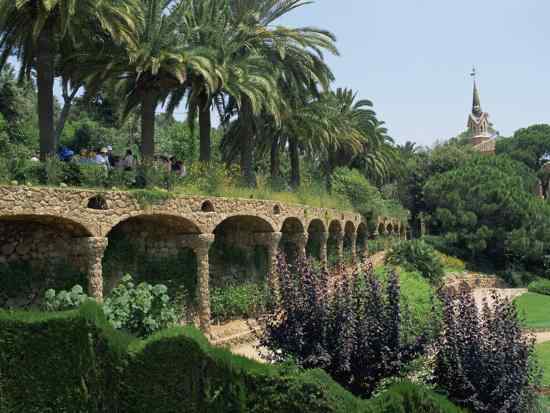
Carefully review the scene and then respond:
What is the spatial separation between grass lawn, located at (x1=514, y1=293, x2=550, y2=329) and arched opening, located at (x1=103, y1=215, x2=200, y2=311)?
11.8 meters

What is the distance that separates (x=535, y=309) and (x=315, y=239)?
36.1 feet

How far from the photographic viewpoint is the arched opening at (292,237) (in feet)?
76.7

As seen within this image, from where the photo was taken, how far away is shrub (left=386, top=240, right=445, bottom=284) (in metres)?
27.9

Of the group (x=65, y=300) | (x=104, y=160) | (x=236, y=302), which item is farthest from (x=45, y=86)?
(x=236, y=302)

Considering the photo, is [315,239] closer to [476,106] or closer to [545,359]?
[545,359]

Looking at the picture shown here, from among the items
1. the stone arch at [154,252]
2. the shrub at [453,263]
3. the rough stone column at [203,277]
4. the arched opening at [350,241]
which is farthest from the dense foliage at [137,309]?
the shrub at [453,263]

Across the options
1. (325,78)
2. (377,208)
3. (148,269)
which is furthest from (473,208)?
(148,269)

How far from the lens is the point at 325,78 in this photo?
24.3 m

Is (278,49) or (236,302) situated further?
(278,49)

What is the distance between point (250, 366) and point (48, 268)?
862 centimetres

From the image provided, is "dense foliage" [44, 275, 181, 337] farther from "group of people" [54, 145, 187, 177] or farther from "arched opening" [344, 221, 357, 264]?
"arched opening" [344, 221, 357, 264]

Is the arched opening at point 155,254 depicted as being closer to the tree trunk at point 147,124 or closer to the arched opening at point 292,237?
the tree trunk at point 147,124

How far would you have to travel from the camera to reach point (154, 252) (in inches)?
667

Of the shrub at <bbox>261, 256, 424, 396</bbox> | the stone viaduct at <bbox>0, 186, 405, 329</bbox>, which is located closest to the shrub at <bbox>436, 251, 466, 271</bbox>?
the stone viaduct at <bbox>0, 186, 405, 329</bbox>
